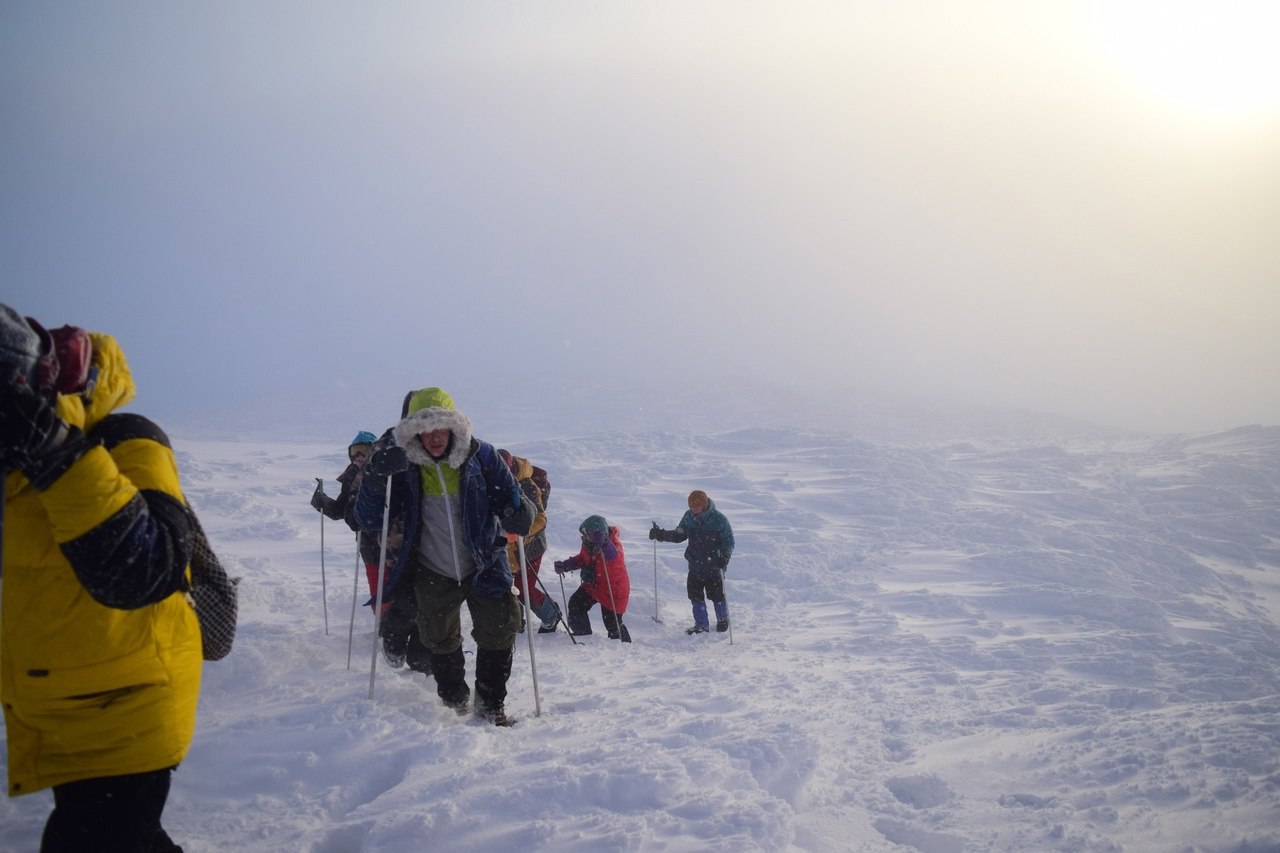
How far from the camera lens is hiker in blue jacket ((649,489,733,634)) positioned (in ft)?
27.5

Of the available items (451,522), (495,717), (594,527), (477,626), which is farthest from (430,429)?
(594,527)

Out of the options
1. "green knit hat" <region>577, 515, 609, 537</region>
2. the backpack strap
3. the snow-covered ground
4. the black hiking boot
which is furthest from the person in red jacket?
the backpack strap

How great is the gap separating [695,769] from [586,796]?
1.94 feet

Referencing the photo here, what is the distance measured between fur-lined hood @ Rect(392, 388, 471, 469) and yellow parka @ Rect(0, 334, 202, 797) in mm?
1880

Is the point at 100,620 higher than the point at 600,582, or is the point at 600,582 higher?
the point at 100,620

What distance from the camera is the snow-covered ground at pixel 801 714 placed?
3014 mm

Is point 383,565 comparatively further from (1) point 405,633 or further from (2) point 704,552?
(2) point 704,552

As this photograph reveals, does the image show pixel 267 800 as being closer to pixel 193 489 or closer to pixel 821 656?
pixel 821 656

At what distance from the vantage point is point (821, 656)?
7344 mm

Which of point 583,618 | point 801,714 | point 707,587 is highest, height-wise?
point 801,714

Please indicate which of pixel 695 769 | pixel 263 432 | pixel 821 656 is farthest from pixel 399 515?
pixel 263 432

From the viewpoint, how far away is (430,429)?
12.1ft

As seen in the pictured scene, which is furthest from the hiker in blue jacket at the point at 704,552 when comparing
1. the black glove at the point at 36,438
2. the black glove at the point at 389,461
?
the black glove at the point at 36,438

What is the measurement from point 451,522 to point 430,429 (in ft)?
1.79
